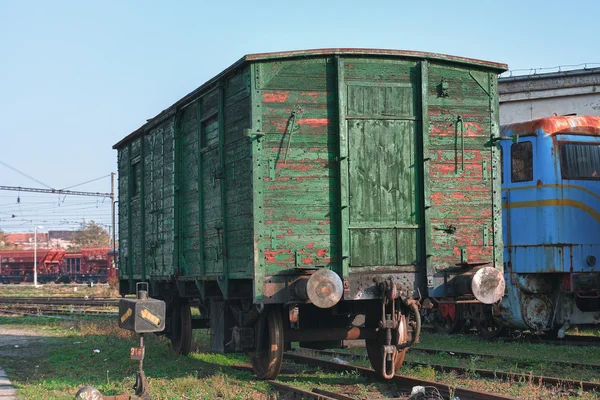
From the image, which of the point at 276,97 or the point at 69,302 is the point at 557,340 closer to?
the point at 276,97

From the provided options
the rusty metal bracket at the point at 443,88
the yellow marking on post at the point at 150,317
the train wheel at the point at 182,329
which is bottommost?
the train wheel at the point at 182,329

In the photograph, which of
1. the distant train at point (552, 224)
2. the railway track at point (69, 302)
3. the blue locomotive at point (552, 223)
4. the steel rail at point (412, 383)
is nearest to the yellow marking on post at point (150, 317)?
the steel rail at point (412, 383)

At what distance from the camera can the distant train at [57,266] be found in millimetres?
59906

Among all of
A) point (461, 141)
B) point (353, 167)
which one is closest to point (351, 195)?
point (353, 167)

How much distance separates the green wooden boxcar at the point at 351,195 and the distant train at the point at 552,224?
4.41 metres

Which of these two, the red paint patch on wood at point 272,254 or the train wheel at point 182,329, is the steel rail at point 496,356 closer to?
the train wheel at point 182,329

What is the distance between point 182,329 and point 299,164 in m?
5.18

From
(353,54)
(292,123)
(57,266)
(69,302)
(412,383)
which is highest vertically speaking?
(353,54)

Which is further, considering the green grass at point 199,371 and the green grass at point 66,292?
the green grass at point 66,292

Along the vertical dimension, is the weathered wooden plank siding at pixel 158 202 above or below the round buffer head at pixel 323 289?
above

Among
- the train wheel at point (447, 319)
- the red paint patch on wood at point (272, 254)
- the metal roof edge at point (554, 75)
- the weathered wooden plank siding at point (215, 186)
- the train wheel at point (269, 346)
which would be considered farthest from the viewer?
the metal roof edge at point (554, 75)

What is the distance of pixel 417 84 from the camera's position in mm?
9617

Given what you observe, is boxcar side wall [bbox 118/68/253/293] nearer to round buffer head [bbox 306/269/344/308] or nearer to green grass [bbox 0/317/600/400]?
round buffer head [bbox 306/269/344/308]

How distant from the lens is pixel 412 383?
9.24 meters
